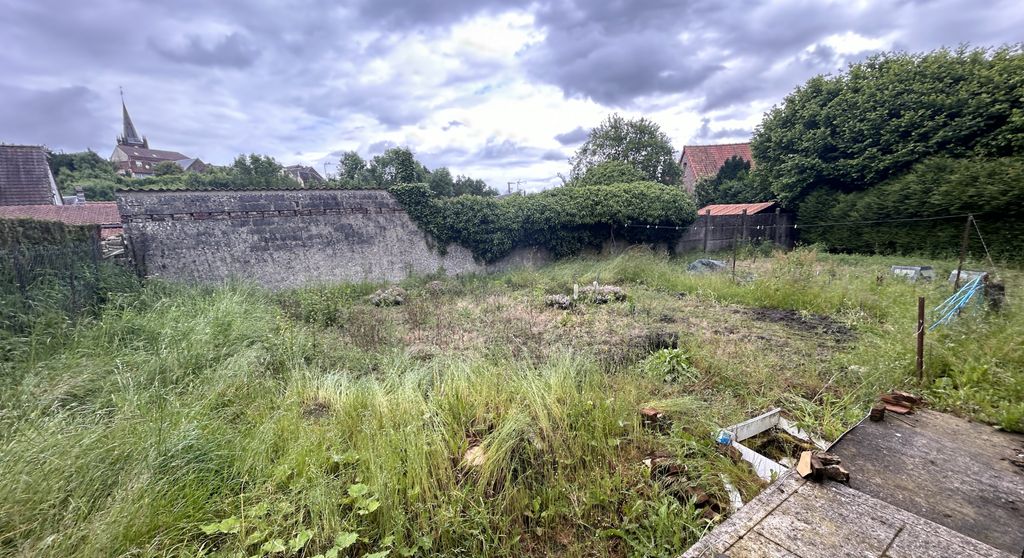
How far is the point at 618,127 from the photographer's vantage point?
854 inches

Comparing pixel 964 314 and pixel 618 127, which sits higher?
pixel 618 127

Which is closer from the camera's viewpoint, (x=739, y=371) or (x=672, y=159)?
(x=739, y=371)

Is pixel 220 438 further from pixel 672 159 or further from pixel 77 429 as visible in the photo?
pixel 672 159

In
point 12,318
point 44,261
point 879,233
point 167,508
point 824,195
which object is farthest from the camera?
point 824,195

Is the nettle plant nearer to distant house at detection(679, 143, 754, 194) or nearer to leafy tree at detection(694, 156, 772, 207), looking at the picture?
leafy tree at detection(694, 156, 772, 207)

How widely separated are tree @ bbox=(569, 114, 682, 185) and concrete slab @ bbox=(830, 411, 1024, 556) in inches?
793

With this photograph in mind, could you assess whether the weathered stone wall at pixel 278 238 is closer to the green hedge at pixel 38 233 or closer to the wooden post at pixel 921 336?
the green hedge at pixel 38 233

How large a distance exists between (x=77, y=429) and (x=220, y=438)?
0.72 metres

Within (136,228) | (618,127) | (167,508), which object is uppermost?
(618,127)

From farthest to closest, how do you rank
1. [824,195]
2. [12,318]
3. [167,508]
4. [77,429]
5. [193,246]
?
[824,195]
[193,246]
[12,318]
[77,429]
[167,508]

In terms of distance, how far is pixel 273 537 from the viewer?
1.77m

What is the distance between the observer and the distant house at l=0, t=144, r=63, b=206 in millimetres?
13547

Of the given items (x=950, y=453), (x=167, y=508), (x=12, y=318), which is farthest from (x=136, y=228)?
(x=950, y=453)

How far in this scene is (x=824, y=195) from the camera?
12.3 m
